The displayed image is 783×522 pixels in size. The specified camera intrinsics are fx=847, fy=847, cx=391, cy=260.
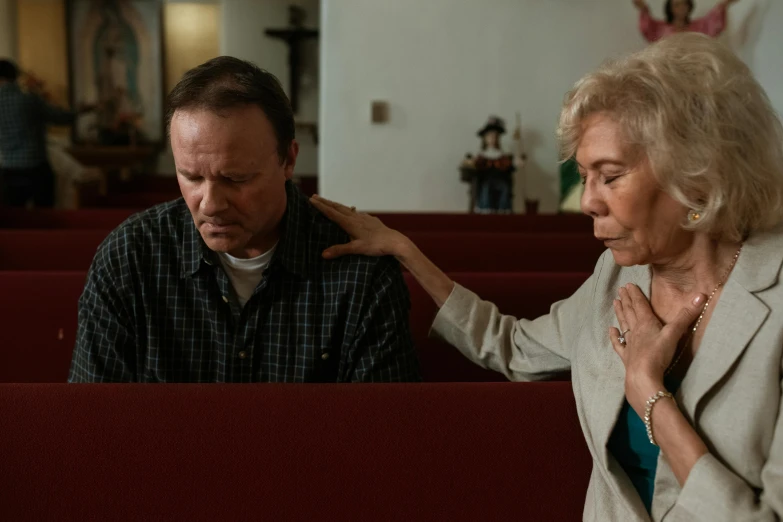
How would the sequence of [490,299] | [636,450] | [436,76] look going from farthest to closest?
1. [436,76]
2. [490,299]
3. [636,450]

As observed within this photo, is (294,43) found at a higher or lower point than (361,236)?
higher

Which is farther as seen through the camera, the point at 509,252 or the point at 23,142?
the point at 23,142

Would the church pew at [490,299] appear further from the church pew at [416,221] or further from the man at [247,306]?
the church pew at [416,221]

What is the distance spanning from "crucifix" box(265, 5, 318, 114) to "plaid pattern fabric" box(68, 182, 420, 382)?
783 cm

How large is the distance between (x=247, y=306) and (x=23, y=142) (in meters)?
5.26

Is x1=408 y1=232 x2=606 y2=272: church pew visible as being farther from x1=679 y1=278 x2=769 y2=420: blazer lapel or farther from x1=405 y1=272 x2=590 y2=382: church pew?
x1=679 y1=278 x2=769 y2=420: blazer lapel

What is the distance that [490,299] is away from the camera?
2.20 metres

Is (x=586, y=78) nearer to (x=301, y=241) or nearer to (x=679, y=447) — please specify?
(x=679, y=447)

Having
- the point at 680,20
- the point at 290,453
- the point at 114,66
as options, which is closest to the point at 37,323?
the point at 290,453

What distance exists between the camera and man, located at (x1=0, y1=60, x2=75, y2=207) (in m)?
6.23

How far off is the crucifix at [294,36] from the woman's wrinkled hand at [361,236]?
771cm

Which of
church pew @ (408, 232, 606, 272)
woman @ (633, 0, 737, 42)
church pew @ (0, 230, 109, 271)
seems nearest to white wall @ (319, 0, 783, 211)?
woman @ (633, 0, 737, 42)

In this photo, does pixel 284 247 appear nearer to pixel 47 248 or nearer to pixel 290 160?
pixel 290 160

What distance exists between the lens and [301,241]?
178 cm
